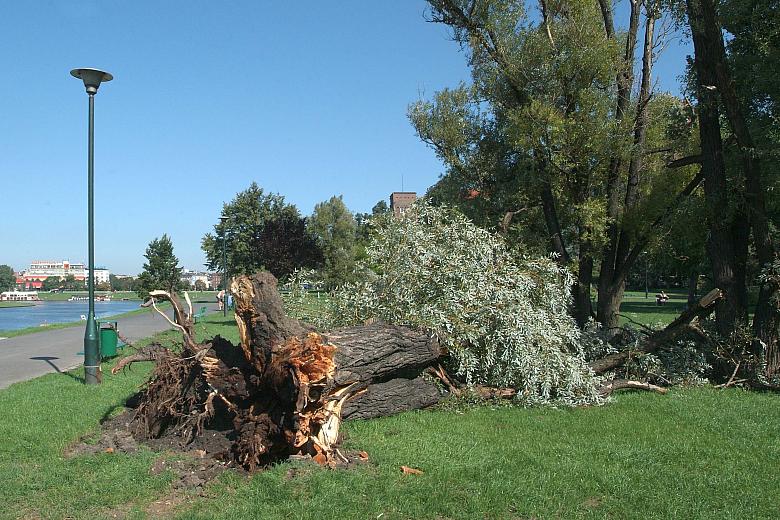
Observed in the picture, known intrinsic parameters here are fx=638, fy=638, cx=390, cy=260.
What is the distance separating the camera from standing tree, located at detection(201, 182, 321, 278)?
23297mm

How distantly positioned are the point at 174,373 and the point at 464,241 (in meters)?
4.57

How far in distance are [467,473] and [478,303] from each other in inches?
128

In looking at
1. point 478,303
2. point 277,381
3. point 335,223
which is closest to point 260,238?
point 478,303

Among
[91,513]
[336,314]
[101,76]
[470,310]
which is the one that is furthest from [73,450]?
[101,76]

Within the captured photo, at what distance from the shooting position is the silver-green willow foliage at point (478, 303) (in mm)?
7930

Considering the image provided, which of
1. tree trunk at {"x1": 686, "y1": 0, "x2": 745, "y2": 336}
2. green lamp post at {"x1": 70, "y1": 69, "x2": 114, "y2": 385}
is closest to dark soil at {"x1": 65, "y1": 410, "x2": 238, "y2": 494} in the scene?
green lamp post at {"x1": 70, "y1": 69, "x2": 114, "y2": 385}

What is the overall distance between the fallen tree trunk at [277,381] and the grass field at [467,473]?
31 cm

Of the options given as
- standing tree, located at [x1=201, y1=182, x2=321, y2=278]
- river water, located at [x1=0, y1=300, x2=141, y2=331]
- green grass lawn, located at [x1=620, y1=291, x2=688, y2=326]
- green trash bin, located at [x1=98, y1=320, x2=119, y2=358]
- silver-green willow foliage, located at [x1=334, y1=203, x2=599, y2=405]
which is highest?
standing tree, located at [x1=201, y1=182, x2=321, y2=278]

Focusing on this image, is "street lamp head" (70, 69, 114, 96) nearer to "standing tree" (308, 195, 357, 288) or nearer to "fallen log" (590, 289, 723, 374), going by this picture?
"fallen log" (590, 289, 723, 374)

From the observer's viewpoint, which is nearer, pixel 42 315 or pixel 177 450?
pixel 177 450

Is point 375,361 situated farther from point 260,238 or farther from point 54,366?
point 260,238

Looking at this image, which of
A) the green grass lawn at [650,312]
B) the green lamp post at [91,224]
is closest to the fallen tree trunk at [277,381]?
the green lamp post at [91,224]

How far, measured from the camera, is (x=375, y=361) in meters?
6.77

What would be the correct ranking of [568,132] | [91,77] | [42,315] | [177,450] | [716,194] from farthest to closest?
[42,315], [568,132], [91,77], [716,194], [177,450]
